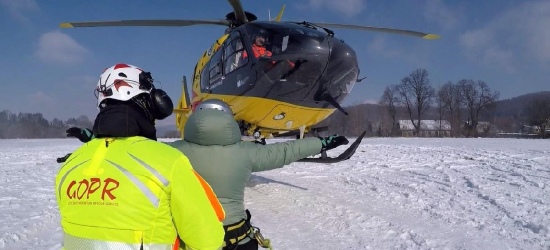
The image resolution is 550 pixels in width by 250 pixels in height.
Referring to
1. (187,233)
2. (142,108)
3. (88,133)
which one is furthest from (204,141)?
(88,133)

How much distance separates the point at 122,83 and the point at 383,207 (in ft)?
19.0

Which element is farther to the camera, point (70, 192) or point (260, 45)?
point (260, 45)

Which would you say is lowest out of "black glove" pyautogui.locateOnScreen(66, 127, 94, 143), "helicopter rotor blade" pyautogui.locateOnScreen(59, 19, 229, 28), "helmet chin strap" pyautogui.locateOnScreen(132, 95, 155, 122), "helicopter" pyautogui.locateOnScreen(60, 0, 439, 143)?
"black glove" pyautogui.locateOnScreen(66, 127, 94, 143)

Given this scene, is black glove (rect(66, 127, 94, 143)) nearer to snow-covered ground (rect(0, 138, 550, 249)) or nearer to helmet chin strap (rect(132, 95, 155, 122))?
snow-covered ground (rect(0, 138, 550, 249))

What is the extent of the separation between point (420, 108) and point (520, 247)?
64026 millimetres

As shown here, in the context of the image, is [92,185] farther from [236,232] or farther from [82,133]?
[82,133]

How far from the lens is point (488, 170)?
383 inches

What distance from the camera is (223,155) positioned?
2.64 metres

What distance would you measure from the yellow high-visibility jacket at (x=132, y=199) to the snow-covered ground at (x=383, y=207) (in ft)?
11.3

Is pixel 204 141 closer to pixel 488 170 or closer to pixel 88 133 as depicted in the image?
pixel 88 133

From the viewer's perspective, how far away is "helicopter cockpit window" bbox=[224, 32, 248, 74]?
6.44 meters

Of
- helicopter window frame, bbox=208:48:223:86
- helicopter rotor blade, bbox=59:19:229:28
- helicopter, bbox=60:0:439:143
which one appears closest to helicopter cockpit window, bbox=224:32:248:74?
helicopter, bbox=60:0:439:143

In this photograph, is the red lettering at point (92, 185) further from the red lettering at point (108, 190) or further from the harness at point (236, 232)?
the harness at point (236, 232)

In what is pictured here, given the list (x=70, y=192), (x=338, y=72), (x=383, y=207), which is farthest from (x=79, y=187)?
(x=383, y=207)
